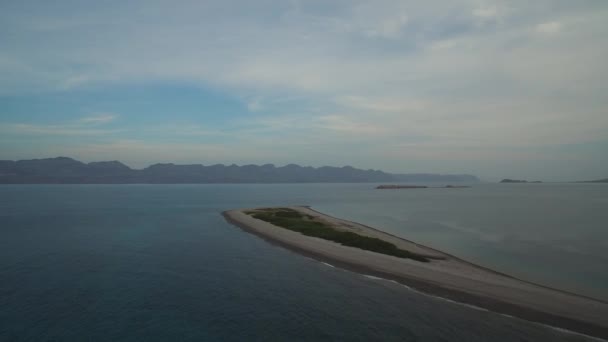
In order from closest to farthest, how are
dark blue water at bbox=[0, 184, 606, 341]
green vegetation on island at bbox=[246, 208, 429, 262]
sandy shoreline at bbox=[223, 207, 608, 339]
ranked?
dark blue water at bbox=[0, 184, 606, 341] → sandy shoreline at bbox=[223, 207, 608, 339] → green vegetation on island at bbox=[246, 208, 429, 262]

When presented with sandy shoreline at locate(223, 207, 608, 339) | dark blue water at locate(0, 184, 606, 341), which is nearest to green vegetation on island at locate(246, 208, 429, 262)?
sandy shoreline at locate(223, 207, 608, 339)

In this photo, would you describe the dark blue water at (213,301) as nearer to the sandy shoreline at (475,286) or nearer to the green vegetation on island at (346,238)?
the sandy shoreline at (475,286)

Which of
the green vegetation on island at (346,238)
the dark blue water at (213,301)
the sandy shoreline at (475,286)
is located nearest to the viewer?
the dark blue water at (213,301)

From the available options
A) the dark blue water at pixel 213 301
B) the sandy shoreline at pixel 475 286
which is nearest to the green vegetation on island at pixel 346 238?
the sandy shoreline at pixel 475 286

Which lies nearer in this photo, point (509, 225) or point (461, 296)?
point (461, 296)

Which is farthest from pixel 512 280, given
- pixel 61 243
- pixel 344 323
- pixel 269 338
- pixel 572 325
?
pixel 61 243

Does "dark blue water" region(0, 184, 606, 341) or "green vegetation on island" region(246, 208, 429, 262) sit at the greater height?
"green vegetation on island" region(246, 208, 429, 262)

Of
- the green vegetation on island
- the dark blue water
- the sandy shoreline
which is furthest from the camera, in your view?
the green vegetation on island

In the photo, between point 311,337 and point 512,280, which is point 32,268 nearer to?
point 311,337

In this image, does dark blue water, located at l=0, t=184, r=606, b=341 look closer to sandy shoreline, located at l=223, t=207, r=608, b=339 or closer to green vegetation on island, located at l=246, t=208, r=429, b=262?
sandy shoreline, located at l=223, t=207, r=608, b=339
